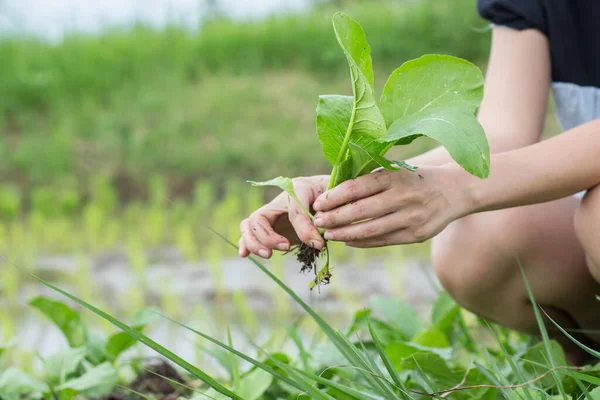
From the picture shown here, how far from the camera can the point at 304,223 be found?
885mm

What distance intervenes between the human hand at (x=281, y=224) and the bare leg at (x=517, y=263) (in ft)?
1.12

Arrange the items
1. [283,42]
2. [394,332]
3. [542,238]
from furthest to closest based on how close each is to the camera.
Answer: [283,42] < [394,332] < [542,238]

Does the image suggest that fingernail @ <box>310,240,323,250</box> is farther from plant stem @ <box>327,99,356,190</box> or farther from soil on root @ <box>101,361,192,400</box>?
soil on root @ <box>101,361,192,400</box>

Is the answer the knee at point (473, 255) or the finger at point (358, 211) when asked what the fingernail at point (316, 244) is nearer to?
the finger at point (358, 211)

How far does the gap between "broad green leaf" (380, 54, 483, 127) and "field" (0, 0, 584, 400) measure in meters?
0.29

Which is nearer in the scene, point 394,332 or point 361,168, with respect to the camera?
point 361,168

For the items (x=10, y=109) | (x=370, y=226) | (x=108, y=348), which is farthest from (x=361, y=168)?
(x=10, y=109)

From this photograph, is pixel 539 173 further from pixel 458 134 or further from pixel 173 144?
pixel 173 144

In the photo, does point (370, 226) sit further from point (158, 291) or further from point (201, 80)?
point (201, 80)

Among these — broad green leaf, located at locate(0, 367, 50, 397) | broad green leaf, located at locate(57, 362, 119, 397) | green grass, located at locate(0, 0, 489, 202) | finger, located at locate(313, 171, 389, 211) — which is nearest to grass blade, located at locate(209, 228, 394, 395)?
finger, located at locate(313, 171, 389, 211)

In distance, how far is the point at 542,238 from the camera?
1.18 metres

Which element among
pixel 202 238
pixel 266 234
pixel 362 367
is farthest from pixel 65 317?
pixel 202 238

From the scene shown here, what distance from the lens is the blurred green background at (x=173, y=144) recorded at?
2.44 m

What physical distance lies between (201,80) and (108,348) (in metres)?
3.37
